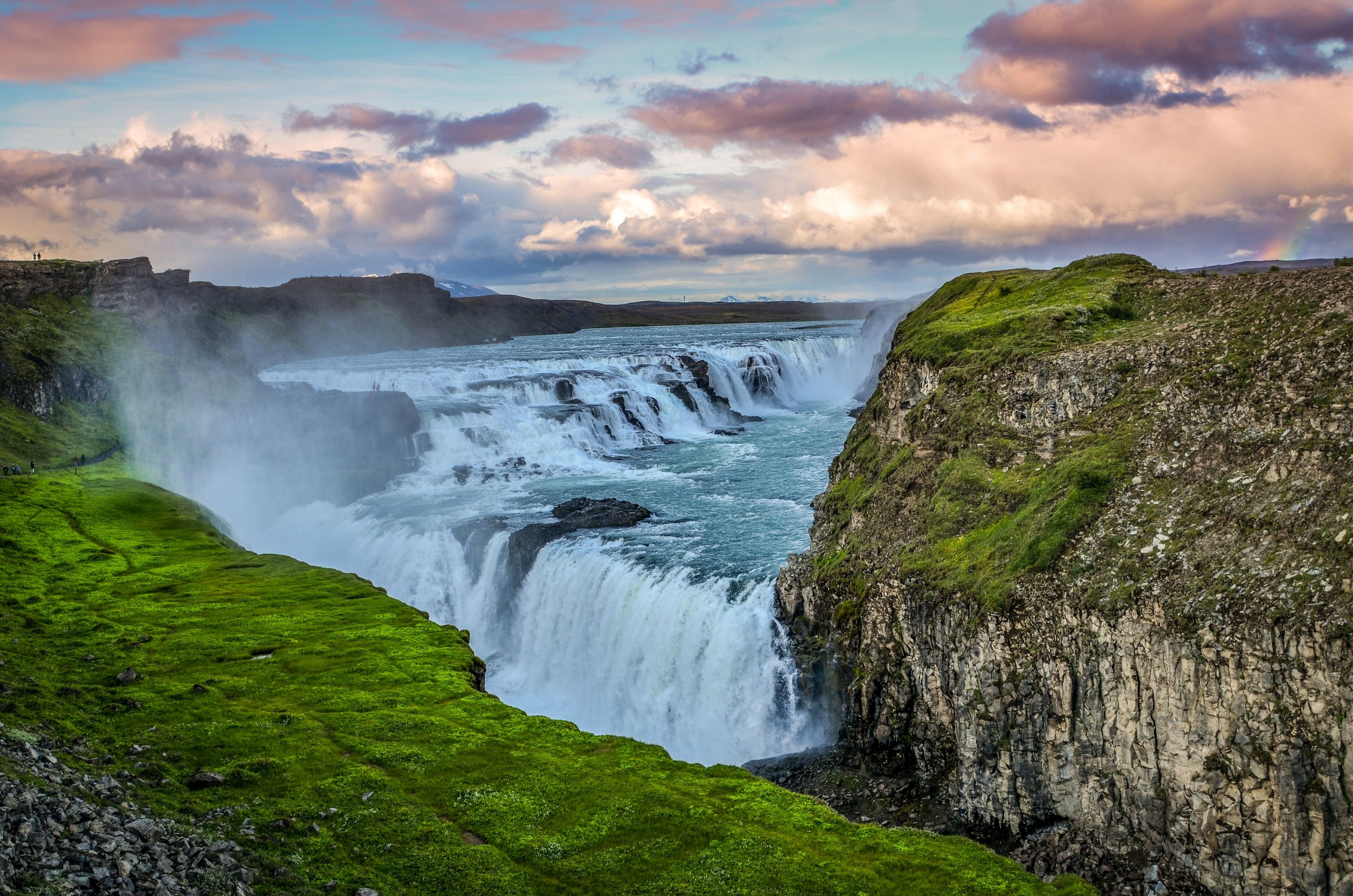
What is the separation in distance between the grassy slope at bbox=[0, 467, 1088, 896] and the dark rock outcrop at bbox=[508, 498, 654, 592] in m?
10.2

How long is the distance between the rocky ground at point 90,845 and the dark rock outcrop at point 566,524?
79.9ft

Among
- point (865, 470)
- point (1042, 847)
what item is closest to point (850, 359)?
point (865, 470)

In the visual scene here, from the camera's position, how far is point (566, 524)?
42.6 m

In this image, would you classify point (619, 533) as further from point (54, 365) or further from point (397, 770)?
point (54, 365)

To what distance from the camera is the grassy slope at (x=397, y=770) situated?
50.3ft

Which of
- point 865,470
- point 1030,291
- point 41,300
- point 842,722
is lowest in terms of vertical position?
point 842,722

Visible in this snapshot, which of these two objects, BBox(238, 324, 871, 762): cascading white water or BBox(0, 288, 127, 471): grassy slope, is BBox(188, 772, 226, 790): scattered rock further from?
BBox(0, 288, 127, 471): grassy slope

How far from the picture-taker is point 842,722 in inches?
1045

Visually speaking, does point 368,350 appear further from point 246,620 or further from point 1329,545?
point 1329,545

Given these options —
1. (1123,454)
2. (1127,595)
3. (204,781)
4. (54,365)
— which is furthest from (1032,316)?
(54,365)

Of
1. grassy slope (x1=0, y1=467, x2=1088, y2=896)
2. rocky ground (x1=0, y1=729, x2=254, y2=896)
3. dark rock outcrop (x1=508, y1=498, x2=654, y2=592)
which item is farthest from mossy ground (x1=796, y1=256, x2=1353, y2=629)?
rocky ground (x1=0, y1=729, x2=254, y2=896)

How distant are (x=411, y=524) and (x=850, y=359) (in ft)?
221

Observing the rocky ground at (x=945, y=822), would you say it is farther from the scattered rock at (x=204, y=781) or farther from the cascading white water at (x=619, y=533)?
the scattered rock at (x=204, y=781)

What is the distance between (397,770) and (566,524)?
79.8 feet
